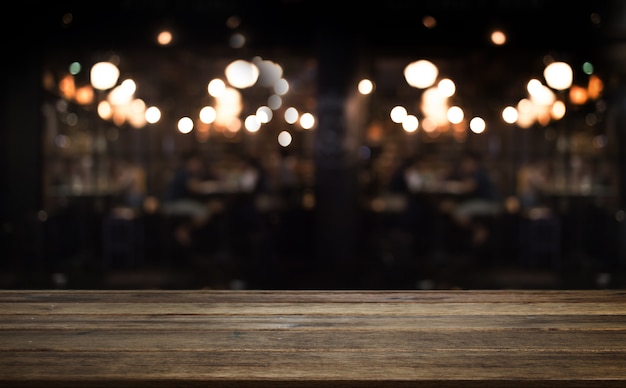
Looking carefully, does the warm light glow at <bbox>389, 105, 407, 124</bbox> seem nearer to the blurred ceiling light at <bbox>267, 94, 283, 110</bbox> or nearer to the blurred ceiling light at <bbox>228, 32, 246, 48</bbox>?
the blurred ceiling light at <bbox>267, 94, 283, 110</bbox>

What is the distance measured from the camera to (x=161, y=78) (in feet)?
32.7

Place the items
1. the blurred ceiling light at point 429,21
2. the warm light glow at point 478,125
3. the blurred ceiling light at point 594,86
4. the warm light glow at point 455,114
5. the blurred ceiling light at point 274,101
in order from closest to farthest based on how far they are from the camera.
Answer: the blurred ceiling light at point 429,21
the blurred ceiling light at point 594,86
the warm light glow at point 455,114
the warm light glow at point 478,125
the blurred ceiling light at point 274,101

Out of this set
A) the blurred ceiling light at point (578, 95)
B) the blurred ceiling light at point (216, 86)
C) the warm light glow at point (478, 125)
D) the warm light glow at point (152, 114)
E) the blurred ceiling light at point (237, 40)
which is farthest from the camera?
the warm light glow at point (478, 125)

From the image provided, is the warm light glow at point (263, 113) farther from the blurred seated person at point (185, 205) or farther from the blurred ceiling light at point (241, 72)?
the blurred seated person at point (185, 205)

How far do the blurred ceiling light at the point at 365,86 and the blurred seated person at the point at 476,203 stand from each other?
143 centimetres

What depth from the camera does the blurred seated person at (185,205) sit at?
765cm

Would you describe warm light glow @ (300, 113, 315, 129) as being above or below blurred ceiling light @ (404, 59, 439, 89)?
below

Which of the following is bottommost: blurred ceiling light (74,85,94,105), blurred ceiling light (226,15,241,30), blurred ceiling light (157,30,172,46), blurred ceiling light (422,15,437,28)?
blurred ceiling light (74,85,94,105)

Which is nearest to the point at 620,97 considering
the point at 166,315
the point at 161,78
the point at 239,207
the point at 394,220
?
the point at 394,220

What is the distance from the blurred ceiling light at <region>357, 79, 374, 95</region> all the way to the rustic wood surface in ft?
18.7

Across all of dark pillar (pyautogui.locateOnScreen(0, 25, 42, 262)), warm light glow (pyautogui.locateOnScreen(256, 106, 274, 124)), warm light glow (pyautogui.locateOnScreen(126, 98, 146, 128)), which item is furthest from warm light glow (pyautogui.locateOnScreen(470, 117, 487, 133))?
dark pillar (pyautogui.locateOnScreen(0, 25, 42, 262))

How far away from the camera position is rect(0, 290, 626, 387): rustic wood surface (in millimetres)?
1189

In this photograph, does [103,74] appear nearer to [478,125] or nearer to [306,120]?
[306,120]

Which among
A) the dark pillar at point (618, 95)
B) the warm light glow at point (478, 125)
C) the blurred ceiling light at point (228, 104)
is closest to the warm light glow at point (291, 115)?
the blurred ceiling light at point (228, 104)
